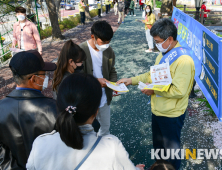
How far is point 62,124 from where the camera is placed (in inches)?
42.0

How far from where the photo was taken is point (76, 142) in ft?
3.41

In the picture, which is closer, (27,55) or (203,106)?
(27,55)

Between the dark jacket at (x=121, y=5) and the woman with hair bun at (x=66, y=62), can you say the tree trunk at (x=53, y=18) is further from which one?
the woman with hair bun at (x=66, y=62)

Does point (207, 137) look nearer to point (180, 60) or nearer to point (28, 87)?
point (180, 60)

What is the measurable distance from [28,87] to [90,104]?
2.46ft

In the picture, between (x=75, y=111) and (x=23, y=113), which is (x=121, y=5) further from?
(x=75, y=111)

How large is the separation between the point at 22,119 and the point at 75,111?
68 centimetres

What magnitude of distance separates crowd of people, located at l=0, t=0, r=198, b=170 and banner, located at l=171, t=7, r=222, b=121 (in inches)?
41.1

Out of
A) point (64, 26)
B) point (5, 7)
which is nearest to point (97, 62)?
point (5, 7)

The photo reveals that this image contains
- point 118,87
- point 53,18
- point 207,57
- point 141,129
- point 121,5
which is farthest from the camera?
point 121,5

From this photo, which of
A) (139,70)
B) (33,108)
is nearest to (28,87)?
(33,108)

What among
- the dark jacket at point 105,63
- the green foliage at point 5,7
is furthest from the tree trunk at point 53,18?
the dark jacket at point 105,63

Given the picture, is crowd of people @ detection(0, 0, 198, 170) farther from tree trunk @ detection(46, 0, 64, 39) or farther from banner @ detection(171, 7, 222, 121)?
tree trunk @ detection(46, 0, 64, 39)

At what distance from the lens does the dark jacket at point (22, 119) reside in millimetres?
1521
